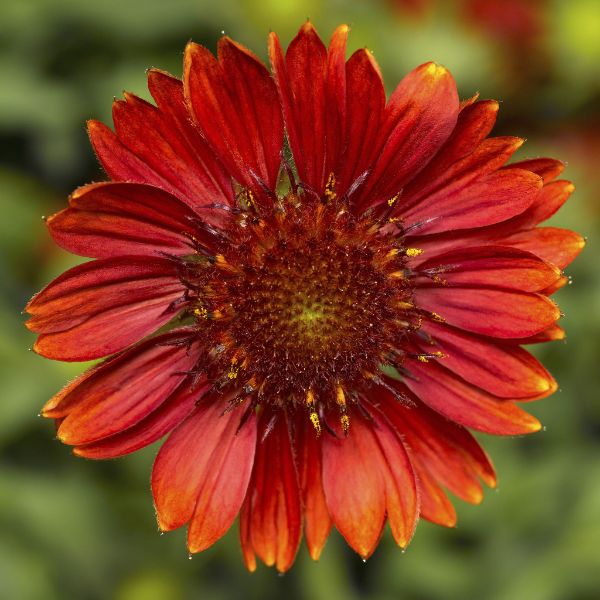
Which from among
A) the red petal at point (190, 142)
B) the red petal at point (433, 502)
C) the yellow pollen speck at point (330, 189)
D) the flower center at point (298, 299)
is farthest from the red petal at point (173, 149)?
the red petal at point (433, 502)

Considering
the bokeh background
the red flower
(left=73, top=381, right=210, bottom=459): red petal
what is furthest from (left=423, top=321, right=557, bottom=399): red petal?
the bokeh background

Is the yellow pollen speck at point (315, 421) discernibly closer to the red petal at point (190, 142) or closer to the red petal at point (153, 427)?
the red petal at point (153, 427)

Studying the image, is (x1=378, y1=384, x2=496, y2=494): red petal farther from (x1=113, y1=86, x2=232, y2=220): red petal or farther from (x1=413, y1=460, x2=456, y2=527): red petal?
(x1=113, y1=86, x2=232, y2=220): red petal

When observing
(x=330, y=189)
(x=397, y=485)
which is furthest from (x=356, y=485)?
(x=330, y=189)

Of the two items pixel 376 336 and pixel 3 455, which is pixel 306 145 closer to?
pixel 376 336

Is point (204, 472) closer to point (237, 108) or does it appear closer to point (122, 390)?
point (122, 390)
